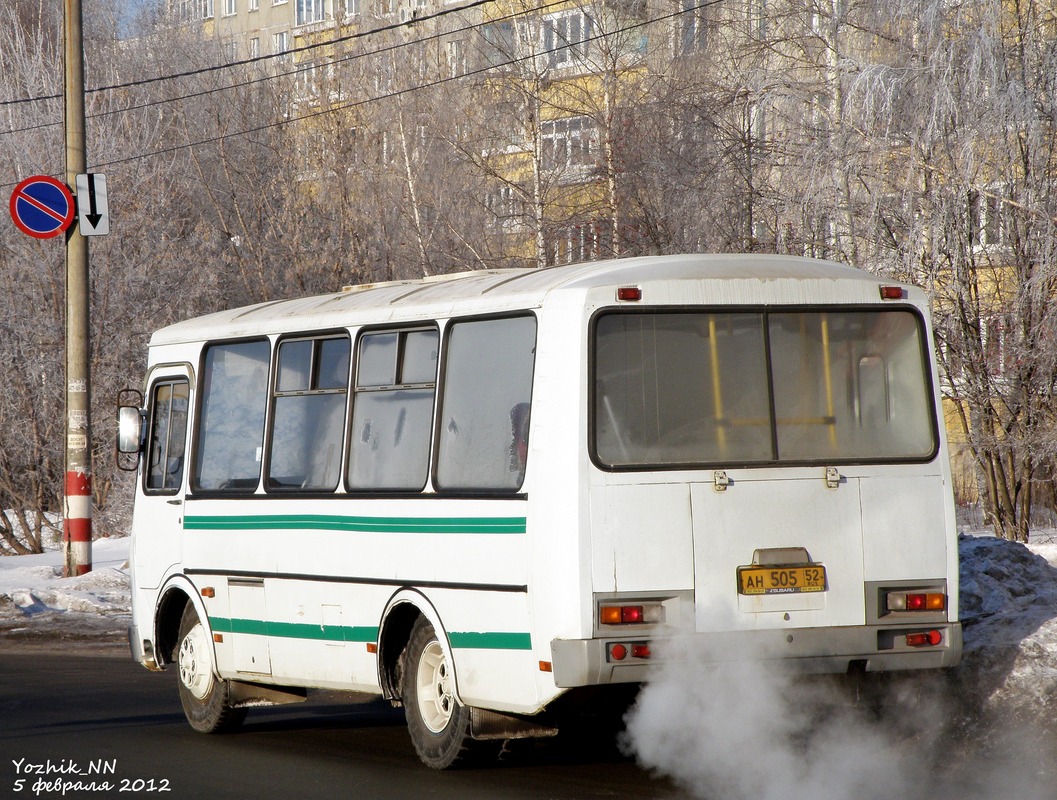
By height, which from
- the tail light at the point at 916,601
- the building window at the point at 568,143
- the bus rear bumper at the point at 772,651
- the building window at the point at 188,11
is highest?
the building window at the point at 188,11

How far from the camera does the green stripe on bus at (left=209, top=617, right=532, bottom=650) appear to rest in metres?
7.61

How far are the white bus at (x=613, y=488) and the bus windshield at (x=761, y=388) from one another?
1 cm

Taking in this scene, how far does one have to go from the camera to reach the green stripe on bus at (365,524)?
776 centimetres

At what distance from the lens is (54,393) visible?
84.7ft

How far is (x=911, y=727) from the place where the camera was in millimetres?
8656

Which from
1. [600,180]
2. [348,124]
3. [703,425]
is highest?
[348,124]

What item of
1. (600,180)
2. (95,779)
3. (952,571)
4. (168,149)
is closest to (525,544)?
(952,571)

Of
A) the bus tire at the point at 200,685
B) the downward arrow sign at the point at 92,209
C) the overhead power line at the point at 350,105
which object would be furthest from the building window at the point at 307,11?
the bus tire at the point at 200,685

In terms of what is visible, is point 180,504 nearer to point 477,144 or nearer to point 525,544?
point 525,544

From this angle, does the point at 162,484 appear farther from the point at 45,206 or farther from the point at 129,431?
the point at 45,206

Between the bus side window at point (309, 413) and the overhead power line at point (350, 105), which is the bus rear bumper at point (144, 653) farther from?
the overhead power line at point (350, 105)

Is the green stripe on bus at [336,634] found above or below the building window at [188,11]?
below

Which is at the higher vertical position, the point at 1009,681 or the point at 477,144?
the point at 477,144

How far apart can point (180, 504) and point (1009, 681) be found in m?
5.29
